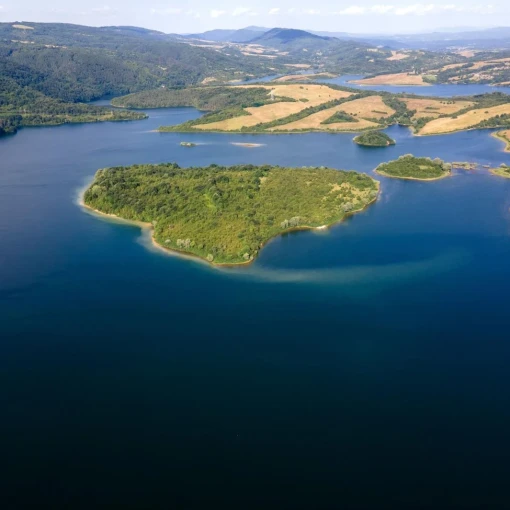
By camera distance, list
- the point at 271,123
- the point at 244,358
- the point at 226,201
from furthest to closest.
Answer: the point at 271,123 < the point at 226,201 < the point at 244,358

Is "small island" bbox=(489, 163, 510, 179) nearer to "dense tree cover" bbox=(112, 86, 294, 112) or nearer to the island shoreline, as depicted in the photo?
the island shoreline

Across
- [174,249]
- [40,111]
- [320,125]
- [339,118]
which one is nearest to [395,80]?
[339,118]

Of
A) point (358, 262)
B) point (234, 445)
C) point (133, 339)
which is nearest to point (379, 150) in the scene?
point (358, 262)

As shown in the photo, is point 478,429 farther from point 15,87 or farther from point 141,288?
point 15,87

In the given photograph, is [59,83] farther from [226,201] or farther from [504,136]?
[504,136]

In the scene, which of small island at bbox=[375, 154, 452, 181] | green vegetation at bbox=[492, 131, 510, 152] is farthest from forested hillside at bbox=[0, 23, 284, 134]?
green vegetation at bbox=[492, 131, 510, 152]

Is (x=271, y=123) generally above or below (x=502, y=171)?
above
